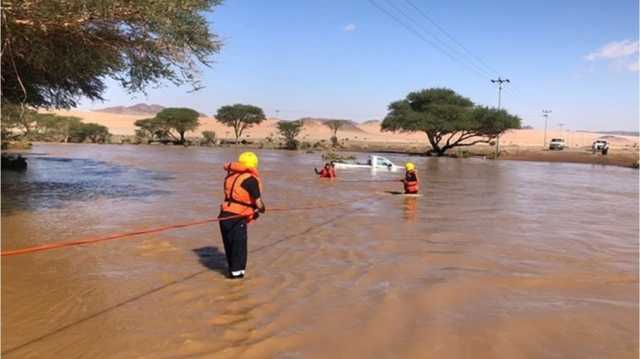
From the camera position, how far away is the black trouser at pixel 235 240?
8.29 m

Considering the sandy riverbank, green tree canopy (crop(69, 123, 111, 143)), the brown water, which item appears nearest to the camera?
the brown water

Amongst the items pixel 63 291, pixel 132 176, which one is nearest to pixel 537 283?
pixel 63 291

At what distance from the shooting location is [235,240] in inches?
327

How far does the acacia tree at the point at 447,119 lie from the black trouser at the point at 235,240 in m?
60.8

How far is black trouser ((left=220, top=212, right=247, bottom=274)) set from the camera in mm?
8289

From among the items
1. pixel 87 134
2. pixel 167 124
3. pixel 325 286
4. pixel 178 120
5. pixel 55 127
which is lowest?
pixel 325 286

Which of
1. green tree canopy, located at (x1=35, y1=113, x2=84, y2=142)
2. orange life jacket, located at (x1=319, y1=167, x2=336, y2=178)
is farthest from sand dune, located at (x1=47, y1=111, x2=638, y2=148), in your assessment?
orange life jacket, located at (x1=319, y1=167, x2=336, y2=178)

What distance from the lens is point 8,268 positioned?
8.54 m

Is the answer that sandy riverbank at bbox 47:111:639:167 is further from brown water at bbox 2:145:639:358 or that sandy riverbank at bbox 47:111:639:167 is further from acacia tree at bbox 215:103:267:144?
brown water at bbox 2:145:639:358

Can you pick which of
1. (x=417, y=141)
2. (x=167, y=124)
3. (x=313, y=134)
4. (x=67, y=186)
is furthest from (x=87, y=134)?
(x=313, y=134)

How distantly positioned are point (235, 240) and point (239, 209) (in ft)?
1.36

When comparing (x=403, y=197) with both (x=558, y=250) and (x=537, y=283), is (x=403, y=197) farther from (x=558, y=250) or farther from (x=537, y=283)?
(x=537, y=283)

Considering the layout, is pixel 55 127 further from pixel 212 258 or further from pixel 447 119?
pixel 212 258

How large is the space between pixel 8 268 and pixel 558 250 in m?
9.16
